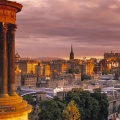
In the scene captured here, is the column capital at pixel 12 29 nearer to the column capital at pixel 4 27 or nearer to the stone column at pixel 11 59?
the stone column at pixel 11 59

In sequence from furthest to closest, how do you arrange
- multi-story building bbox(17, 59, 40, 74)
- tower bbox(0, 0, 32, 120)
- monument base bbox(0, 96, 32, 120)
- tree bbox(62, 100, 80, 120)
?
1. multi-story building bbox(17, 59, 40, 74)
2. tree bbox(62, 100, 80, 120)
3. tower bbox(0, 0, 32, 120)
4. monument base bbox(0, 96, 32, 120)

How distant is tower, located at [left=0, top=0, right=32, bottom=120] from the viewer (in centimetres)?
872

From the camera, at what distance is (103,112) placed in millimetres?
36188

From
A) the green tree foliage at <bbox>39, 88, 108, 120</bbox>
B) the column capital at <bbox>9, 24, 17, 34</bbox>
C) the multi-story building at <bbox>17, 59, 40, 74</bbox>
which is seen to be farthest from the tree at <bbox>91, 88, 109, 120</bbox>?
the multi-story building at <bbox>17, 59, 40, 74</bbox>

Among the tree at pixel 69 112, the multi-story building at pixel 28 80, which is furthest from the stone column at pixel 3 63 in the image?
the multi-story building at pixel 28 80

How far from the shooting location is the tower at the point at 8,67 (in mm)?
8719

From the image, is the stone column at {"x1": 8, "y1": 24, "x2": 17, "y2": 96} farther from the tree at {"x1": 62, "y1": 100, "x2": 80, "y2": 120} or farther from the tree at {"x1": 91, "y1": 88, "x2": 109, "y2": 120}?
the tree at {"x1": 91, "y1": 88, "x2": 109, "y2": 120}

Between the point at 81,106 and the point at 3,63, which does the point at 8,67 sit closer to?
the point at 3,63

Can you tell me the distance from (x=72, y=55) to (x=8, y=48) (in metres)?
170

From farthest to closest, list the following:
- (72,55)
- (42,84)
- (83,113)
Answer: (72,55) → (42,84) → (83,113)

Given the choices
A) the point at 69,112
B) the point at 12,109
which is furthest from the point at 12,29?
the point at 69,112

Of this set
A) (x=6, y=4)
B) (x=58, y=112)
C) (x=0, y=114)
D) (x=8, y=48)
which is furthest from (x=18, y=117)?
(x=58, y=112)

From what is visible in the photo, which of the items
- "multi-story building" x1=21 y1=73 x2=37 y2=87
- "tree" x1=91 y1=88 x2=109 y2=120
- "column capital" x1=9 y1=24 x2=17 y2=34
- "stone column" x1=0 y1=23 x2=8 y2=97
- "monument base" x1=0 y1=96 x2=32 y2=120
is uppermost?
"column capital" x1=9 y1=24 x2=17 y2=34

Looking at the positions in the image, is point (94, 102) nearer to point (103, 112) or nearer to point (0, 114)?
point (103, 112)
